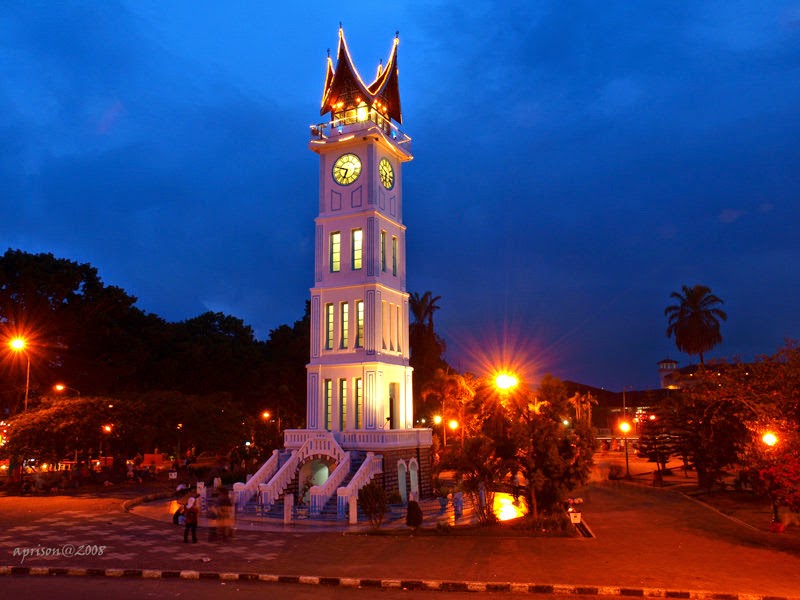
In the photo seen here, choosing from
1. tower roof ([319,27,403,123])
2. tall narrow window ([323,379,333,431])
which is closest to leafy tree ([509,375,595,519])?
tall narrow window ([323,379,333,431])

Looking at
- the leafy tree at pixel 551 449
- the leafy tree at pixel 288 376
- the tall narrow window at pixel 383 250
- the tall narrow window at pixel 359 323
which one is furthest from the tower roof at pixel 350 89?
the leafy tree at pixel 288 376

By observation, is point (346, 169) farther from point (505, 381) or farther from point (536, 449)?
point (536, 449)

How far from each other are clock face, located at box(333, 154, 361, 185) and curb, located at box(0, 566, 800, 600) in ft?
80.0

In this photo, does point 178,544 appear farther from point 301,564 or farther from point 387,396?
point 387,396

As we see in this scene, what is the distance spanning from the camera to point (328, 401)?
3509 centimetres

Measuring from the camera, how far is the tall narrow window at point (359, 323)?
34688mm

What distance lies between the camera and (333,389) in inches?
1374

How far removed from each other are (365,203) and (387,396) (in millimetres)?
10409

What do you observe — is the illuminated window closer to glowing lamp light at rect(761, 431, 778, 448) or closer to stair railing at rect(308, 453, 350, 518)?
stair railing at rect(308, 453, 350, 518)

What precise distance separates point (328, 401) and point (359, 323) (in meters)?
4.46

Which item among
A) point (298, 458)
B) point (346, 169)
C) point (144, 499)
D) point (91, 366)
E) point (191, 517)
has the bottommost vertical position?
point (144, 499)

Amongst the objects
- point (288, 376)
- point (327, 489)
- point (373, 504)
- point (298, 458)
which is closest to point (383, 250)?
point (298, 458)

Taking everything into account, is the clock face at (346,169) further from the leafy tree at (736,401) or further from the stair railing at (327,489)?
the leafy tree at (736,401)

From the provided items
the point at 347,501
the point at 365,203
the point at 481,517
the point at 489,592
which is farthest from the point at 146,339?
the point at 489,592
